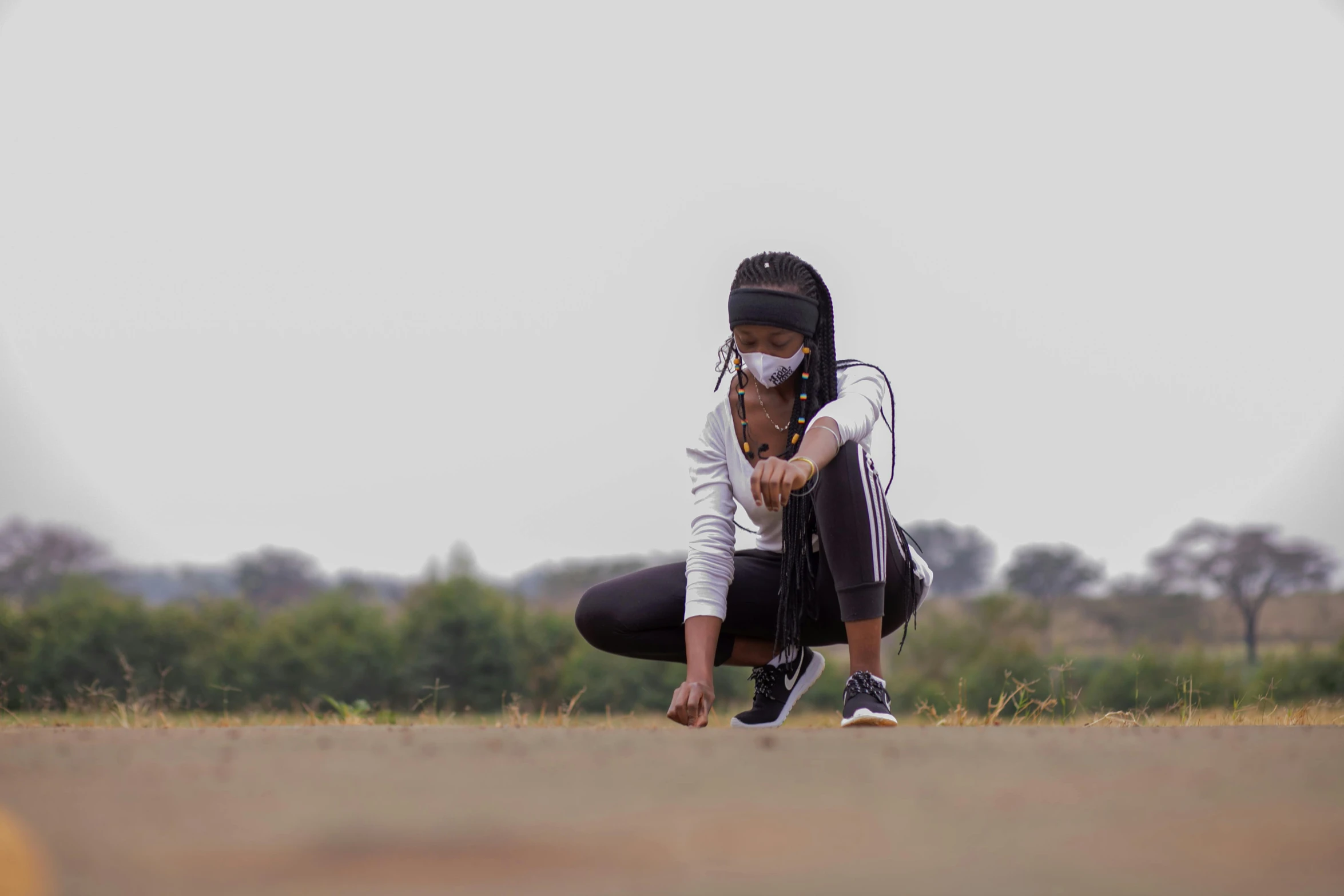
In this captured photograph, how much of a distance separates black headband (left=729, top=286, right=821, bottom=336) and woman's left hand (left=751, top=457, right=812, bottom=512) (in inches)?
27.2

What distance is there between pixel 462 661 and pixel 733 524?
202 ft

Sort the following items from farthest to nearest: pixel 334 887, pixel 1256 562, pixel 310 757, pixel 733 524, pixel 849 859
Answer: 1. pixel 1256 562
2. pixel 733 524
3. pixel 310 757
4. pixel 849 859
5. pixel 334 887

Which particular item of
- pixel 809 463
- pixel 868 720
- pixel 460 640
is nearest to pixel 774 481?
pixel 809 463

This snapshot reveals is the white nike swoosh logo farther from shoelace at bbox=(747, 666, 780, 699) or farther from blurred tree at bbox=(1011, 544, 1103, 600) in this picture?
blurred tree at bbox=(1011, 544, 1103, 600)

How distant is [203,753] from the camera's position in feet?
7.94

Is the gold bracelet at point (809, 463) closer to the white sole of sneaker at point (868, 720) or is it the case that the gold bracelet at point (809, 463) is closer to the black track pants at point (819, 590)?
the black track pants at point (819, 590)

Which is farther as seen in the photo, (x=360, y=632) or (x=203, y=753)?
(x=360, y=632)

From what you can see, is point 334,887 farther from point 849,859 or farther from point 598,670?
point 598,670

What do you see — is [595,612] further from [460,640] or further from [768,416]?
[460,640]

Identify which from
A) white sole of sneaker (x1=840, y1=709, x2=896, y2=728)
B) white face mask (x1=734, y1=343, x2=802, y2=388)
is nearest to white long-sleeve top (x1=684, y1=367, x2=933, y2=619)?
white face mask (x1=734, y1=343, x2=802, y2=388)

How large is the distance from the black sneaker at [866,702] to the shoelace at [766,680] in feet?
1.70

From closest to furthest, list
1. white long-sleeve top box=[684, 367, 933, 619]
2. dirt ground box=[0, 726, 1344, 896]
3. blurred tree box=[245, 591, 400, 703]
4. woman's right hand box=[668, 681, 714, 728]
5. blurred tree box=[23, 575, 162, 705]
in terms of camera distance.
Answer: dirt ground box=[0, 726, 1344, 896], woman's right hand box=[668, 681, 714, 728], white long-sleeve top box=[684, 367, 933, 619], blurred tree box=[23, 575, 162, 705], blurred tree box=[245, 591, 400, 703]

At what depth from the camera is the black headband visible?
378 cm

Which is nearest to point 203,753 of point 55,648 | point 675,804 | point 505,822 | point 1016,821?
point 505,822
